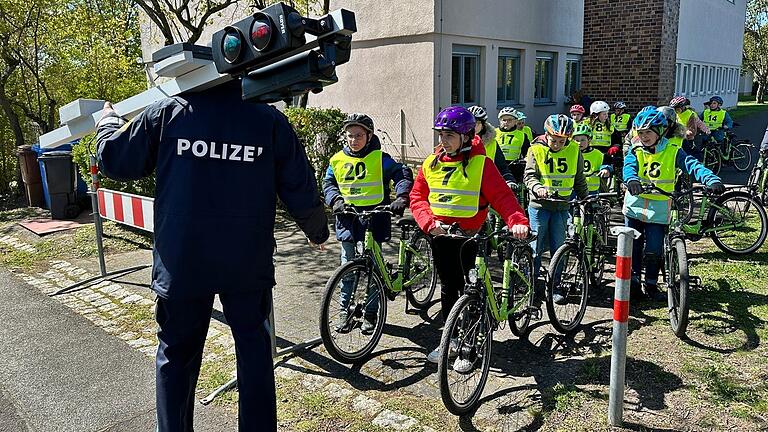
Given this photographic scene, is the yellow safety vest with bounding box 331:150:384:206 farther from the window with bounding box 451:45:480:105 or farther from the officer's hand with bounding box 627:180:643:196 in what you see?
the window with bounding box 451:45:480:105

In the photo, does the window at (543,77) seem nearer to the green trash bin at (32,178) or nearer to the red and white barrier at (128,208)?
the green trash bin at (32,178)

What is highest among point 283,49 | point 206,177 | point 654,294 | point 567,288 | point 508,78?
point 508,78

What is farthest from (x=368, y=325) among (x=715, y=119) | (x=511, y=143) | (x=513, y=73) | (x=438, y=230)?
(x=715, y=119)

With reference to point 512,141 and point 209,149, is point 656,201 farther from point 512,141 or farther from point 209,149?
point 209,149

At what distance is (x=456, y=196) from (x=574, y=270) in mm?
1482

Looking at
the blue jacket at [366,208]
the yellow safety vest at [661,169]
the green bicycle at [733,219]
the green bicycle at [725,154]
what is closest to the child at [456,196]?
the blue jacket at [366,208]

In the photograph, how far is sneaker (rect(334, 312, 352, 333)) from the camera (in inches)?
185

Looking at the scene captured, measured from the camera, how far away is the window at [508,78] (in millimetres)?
15516

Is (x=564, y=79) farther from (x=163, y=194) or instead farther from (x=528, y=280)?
(x=163, y=194)

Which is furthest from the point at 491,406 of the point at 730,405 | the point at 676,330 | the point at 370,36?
the point at 370,36

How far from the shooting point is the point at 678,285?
504 cm

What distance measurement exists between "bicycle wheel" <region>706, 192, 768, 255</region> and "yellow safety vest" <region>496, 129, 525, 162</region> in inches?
102

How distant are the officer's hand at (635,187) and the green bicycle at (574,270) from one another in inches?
14.0

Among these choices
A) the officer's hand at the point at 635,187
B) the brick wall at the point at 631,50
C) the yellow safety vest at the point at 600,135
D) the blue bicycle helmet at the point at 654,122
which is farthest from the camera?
the brick wall at the point at 631,50
